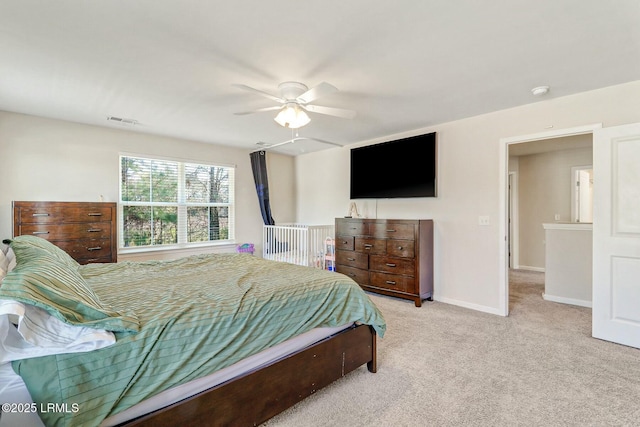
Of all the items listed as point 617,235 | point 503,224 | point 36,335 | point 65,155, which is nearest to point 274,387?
point 36,335

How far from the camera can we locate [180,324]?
1368 mm

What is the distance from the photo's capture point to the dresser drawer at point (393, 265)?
381cm

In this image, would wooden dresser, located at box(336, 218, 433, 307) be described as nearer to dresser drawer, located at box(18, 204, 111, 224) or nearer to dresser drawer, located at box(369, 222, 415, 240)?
dresser drawer, located at box(369, 222, 415, 240)

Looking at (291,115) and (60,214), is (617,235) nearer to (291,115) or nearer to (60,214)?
(291,115)

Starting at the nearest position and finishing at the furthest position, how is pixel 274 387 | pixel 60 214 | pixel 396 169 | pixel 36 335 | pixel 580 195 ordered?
1. pixel 36 335
2. pixel 274 387
3. pixel 60 214
4. pixel 396 169
5. pixel 580 195

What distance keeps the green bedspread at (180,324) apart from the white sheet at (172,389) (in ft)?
0.15

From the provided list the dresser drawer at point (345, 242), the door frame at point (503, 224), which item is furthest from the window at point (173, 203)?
the door frame at point (503, 224)

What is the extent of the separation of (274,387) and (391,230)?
2.75 meters

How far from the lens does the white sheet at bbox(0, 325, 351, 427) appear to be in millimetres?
Result: 1040

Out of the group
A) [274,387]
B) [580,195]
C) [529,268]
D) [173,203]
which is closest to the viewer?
[274,387]

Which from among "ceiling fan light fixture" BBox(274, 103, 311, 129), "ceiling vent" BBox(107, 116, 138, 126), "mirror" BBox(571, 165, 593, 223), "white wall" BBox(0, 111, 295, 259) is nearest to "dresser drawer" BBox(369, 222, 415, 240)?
"ceiling fan light fixture" BBox(274, 103, 311, 129)

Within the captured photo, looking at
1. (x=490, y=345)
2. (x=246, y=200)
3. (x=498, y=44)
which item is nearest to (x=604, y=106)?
(x=498, y=44)

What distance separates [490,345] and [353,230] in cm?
223

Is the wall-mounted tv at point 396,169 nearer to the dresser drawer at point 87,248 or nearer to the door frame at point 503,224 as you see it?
the door frame at point 503,224
